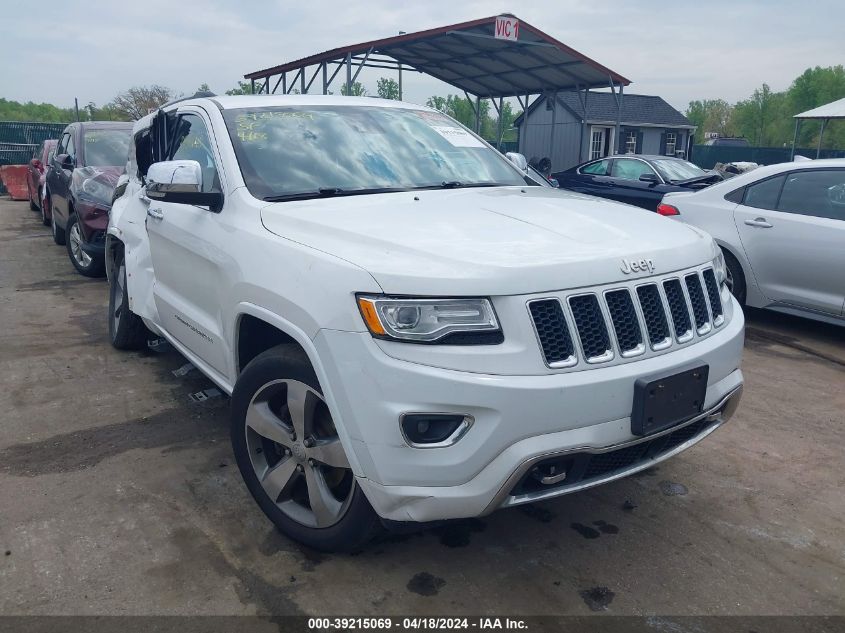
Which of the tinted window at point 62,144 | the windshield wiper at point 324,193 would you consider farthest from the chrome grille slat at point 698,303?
the tinted window at point 62,144

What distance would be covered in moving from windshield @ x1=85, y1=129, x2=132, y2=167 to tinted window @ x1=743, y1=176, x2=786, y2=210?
726cm

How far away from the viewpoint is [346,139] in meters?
3.64

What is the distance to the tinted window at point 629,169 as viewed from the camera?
11.7m

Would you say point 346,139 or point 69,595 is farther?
point 346,139

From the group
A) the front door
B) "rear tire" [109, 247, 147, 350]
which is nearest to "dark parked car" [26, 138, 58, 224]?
"rear tire" [109, 247, 147, 350]

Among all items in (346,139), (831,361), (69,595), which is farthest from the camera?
(831,361)

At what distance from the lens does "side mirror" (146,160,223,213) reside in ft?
10.6

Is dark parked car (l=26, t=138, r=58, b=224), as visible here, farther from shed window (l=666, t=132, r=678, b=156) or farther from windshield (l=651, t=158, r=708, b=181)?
shed window (l=666, t=132, r=678, b=156)

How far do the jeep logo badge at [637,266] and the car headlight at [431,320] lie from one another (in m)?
0.56

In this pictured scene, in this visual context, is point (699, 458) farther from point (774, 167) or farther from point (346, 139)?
point (774, 167)

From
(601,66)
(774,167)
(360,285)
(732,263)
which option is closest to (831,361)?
(732,263)

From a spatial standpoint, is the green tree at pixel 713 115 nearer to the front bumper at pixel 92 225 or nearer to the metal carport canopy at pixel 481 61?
the metal carport canopy at pixel 481 61

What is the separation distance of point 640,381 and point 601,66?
16370 millimetres

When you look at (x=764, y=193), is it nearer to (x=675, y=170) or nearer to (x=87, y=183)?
(x=675, y=170)
